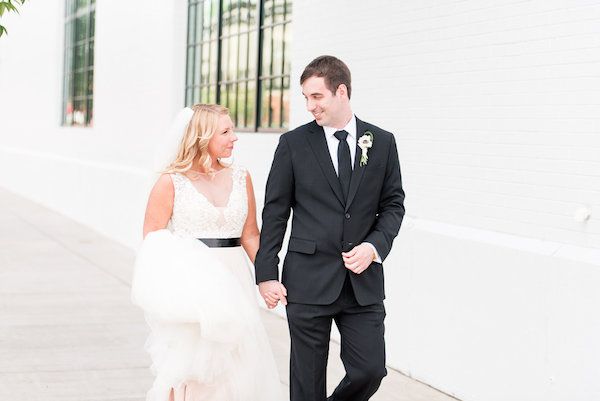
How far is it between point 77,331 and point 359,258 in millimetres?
4764

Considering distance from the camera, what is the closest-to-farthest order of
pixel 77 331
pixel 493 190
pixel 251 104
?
pixel 493 190, pixel 77 331, pixel 251 104

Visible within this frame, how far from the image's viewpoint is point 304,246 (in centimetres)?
489

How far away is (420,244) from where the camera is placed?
7.41 m

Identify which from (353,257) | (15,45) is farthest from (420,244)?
(15,45)

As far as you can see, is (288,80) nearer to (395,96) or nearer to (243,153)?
(243,153)

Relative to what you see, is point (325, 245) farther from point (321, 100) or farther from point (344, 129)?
point (321, 100)

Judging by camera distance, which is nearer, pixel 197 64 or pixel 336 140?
pixel 336 140

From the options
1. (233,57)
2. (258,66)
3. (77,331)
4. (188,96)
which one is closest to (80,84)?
(188,96)

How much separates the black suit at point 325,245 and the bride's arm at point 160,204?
630 mm

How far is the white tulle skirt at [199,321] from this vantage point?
5199 millimetres

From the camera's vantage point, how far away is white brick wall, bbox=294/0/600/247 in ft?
19.5

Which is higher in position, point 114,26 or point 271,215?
point 114,26

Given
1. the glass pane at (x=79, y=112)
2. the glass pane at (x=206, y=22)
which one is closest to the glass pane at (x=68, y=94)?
the glass pane at (x=79, y=112)

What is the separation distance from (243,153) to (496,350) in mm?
5260
